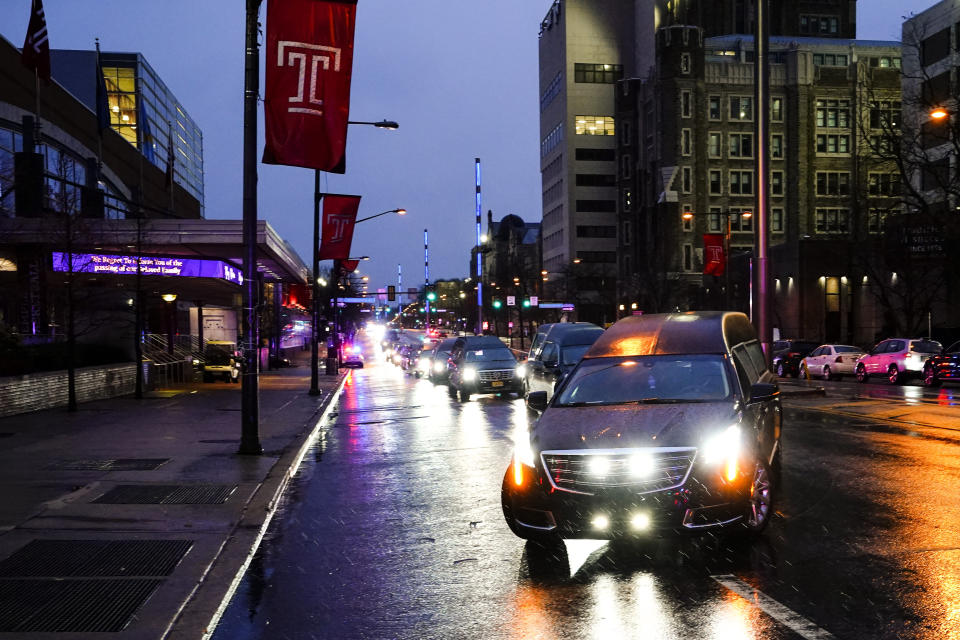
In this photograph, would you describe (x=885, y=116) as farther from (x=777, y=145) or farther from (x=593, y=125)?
(x=593, y=125)

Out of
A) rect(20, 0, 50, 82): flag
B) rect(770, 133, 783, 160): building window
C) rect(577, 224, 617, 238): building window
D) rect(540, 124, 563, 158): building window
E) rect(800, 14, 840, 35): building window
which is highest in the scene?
rect(800, 14, 840, 35): building window

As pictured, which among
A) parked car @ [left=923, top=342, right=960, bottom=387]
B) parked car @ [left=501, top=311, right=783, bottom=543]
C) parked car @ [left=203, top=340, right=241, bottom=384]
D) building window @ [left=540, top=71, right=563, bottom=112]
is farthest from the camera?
building window @ [left=540, top=71, right=563, bottom=112]

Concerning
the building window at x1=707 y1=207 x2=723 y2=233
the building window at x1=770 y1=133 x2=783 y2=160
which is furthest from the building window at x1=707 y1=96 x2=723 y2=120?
the building window at x1=707 y1=207 x2=723 y2=233

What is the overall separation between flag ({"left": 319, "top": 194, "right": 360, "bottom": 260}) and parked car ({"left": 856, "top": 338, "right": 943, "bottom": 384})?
798 inches

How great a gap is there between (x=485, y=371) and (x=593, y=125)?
98.0 m

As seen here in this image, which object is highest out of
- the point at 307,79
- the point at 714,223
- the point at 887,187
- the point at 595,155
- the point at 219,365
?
the point at 595,155

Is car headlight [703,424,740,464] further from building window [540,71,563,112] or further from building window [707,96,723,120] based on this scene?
building window [540,71,563,112]

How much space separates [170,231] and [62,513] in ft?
83.5

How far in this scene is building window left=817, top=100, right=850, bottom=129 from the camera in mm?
95812

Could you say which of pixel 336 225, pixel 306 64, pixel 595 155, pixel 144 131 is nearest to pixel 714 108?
pixel 595 155

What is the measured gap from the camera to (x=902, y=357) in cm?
3359

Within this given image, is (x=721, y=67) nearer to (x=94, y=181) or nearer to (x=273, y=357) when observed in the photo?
(x=273, y=357)

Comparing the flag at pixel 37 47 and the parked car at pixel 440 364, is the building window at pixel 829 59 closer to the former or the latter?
the parked car at pixel 440 364

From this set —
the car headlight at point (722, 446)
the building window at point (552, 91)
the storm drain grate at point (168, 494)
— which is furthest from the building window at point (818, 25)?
the car headlight at point (722, 446)
